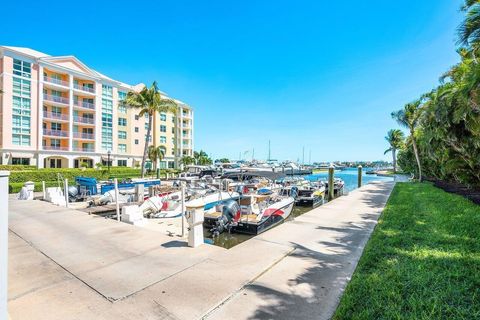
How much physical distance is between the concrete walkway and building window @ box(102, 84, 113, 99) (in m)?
38.7

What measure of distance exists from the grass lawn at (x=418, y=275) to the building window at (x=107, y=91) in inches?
1829

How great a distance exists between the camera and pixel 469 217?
10.2 metres

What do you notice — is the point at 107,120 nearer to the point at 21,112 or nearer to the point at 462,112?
the point at 21,112

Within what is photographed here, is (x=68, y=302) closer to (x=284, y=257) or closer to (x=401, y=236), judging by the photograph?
(x=284, y=257)

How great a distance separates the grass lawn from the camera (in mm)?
4016

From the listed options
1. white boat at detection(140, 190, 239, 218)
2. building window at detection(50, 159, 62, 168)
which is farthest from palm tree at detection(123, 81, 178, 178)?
white boat at detection(140, 190, 239, 218)

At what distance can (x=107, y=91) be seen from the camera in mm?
42562

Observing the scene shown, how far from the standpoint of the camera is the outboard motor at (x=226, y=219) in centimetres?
1117

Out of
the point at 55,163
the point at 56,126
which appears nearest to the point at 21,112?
the point at 56,126

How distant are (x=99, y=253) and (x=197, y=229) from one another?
2.80 meters

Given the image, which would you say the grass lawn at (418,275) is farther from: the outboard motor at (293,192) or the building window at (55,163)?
the building window at (55,163)

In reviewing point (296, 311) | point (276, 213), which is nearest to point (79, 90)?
point (276, 213)

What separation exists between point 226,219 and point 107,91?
4170 cm

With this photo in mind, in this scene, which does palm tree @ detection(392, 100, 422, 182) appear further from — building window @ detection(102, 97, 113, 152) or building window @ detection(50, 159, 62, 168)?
building window @ detection(50, 159, 62, 168)
